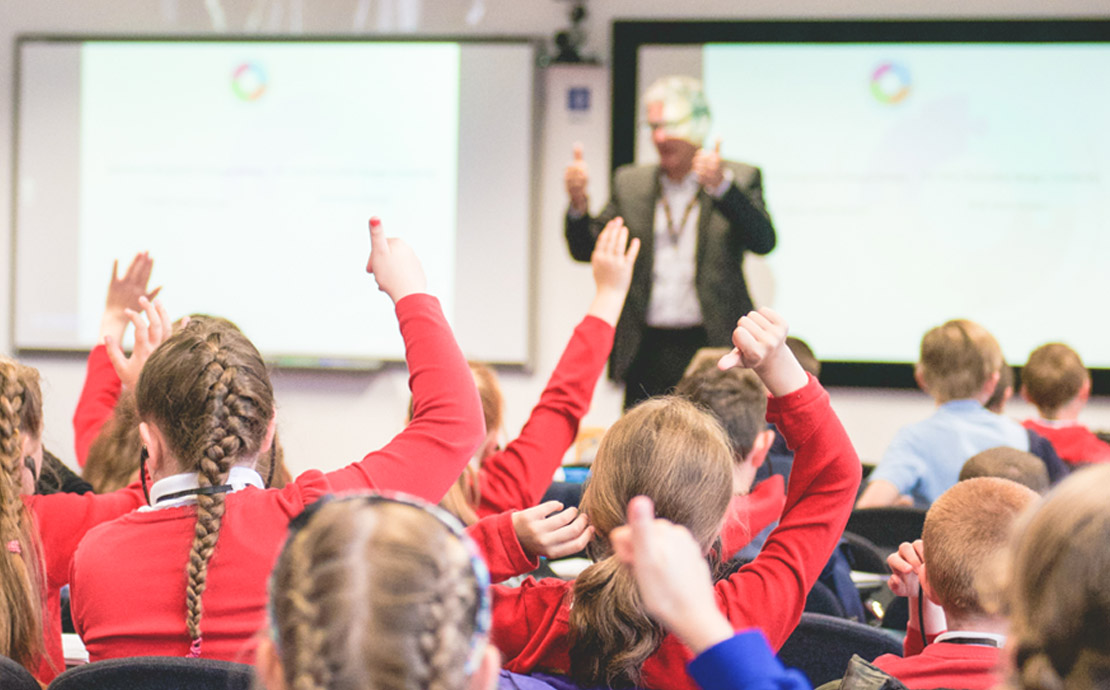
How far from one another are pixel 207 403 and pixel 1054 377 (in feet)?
9.73

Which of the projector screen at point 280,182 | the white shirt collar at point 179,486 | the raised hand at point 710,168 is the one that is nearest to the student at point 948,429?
the raised hand at point 710,168

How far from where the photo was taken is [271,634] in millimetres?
812

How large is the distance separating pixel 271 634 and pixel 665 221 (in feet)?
12.0

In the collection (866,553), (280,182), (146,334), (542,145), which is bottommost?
(866,553)

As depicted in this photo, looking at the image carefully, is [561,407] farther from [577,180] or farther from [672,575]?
[577,180]

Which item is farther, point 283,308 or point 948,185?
point 283,308

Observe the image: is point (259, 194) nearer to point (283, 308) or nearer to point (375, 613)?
point (283, 308)

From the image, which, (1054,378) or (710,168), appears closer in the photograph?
(1054,378)

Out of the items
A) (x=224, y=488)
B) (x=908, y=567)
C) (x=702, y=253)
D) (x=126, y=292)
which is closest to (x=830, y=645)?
(x=908, y=567)

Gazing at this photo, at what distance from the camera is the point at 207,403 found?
139 cm

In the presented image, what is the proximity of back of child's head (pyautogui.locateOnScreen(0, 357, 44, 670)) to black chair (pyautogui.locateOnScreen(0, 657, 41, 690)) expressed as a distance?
294mm

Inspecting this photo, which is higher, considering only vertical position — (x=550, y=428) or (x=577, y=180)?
(x=577, y=180)

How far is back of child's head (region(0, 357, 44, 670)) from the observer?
4.94ft

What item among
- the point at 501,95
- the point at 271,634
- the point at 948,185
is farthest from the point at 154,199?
the point at 271,634
